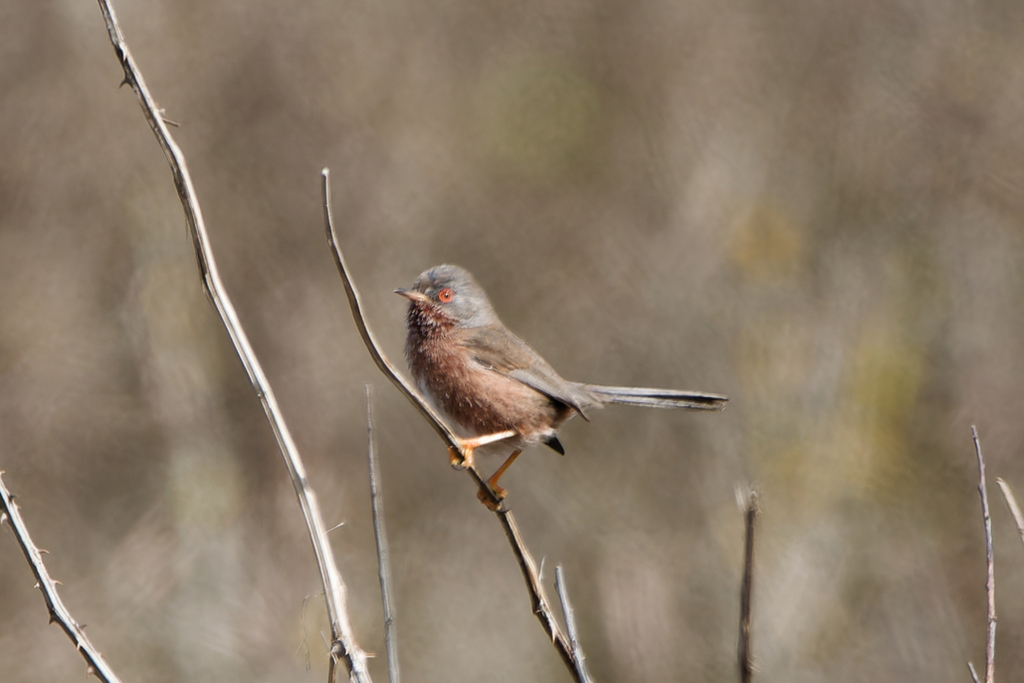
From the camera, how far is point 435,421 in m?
2.35

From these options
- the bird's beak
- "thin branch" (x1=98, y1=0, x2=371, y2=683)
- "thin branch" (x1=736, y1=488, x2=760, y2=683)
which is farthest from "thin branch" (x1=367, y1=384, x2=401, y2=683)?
the bird's beak

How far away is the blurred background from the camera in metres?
7.80

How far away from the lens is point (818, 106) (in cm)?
870

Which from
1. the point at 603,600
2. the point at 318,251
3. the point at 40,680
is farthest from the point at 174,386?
the point at 603,600

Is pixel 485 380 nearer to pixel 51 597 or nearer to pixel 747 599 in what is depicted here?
pixel 51 597

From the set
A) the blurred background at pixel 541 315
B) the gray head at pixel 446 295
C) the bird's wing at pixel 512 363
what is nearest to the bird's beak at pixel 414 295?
the gray head at pixel 446 295

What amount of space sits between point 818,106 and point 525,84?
288 centimetres

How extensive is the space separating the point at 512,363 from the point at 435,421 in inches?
75.0

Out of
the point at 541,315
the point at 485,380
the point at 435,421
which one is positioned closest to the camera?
the point at 435,421

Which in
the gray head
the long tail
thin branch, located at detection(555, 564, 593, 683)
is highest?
the gray head

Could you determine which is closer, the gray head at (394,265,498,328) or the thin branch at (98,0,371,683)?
the thin branch at (98,0,371,683)

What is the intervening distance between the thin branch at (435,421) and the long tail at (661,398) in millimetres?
1411

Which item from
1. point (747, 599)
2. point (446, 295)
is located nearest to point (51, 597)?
point (747, 599)

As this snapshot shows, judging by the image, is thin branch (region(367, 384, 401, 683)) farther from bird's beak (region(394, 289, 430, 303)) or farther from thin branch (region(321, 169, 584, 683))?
bird's beak (region(394, 289, 430, 303))
